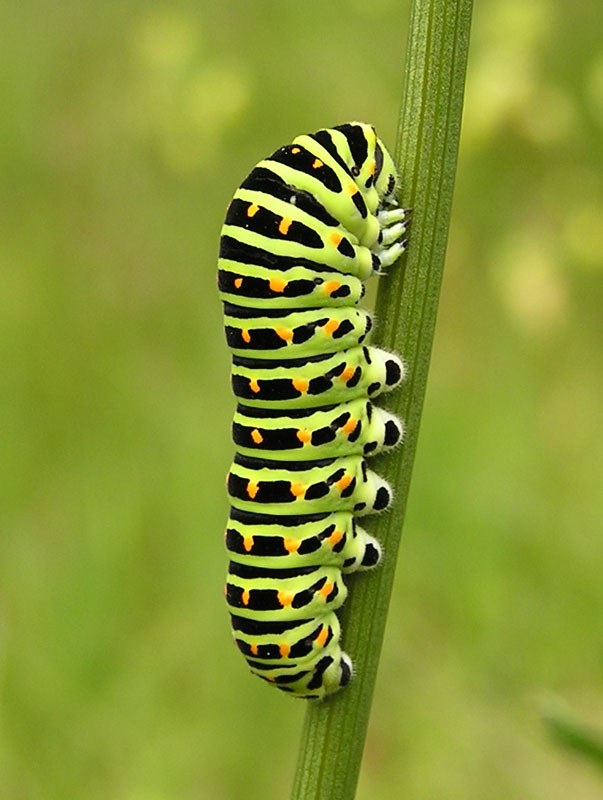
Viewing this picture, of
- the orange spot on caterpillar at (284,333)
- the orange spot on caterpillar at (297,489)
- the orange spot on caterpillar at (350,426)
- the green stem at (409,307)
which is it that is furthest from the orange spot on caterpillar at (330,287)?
the green stem at (409,307)

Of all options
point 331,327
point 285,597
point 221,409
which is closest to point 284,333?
point 331,327

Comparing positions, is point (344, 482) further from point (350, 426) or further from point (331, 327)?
point (331, 327)

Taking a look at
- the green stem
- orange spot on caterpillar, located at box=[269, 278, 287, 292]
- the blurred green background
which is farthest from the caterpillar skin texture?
the blurred green background

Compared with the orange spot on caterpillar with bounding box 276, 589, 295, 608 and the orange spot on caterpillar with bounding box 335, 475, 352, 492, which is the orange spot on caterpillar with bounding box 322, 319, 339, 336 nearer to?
the orange spot on caterpillar with bounding box 335, 475, 352, 492

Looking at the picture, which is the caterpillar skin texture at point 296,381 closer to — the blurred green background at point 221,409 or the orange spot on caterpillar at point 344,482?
the orange spot on caterpillar at point 344,482

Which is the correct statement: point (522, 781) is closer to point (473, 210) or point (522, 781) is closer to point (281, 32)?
point (473, 210)

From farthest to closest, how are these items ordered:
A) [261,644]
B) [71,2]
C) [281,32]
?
[71,2] → [281,32] → [261,644]

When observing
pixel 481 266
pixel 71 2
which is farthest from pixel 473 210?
pixel 71 2
